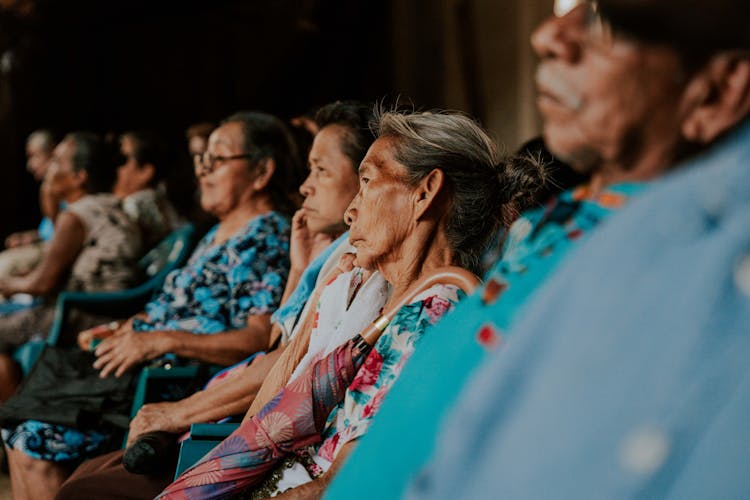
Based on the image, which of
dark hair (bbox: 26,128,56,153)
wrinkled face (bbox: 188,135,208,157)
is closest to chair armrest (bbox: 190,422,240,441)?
wrinkled face (bbox: 188,135,208,157)

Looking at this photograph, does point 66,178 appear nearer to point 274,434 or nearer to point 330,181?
point 330,181

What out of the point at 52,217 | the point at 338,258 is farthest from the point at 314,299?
the point at 52,217

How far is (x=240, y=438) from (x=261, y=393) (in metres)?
0.32

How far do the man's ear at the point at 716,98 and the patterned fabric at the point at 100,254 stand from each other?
11.4ft

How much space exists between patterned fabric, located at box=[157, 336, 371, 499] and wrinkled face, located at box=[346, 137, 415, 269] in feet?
0.81

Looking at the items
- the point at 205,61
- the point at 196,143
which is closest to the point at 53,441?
the point at 196,143

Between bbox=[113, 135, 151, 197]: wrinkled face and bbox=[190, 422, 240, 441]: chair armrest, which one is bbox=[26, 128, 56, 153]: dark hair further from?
bbox=[190, 422, 240, 441]: chair armrest

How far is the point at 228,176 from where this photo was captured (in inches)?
123

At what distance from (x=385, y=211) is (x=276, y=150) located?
4.80ft

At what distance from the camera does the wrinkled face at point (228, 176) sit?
3.13 m

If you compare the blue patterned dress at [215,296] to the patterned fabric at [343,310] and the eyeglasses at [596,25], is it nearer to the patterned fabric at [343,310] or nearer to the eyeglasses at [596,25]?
the patterned fabric at [343,310]

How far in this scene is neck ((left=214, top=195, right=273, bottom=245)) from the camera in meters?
3.15

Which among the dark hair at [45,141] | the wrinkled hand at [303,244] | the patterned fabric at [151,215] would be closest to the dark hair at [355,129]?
the wrinkled hand at [303,244]

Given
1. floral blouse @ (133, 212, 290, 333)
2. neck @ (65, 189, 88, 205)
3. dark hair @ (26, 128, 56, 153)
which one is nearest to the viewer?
floral blouse @ (133, 212, 290, 333)
